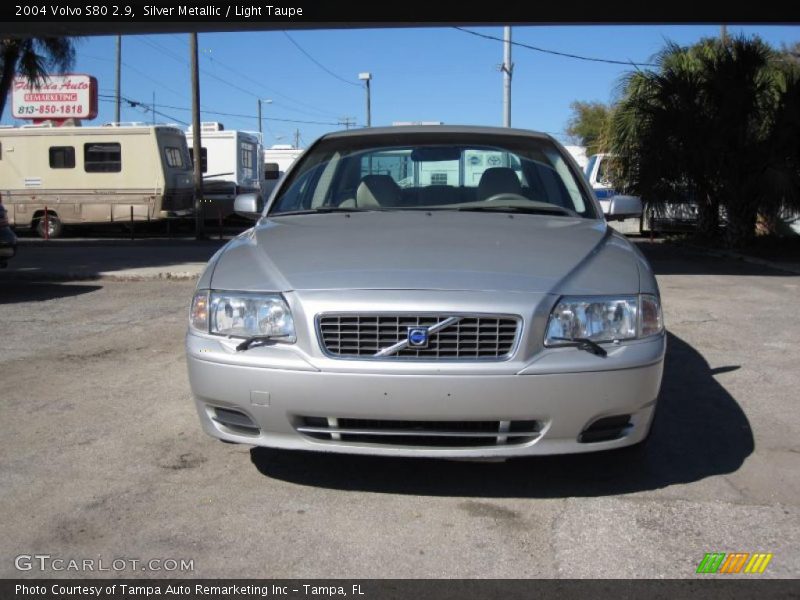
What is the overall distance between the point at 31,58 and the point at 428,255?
15.7 meters

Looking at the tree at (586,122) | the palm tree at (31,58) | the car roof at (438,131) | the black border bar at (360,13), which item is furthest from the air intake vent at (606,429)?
the tree at (586,122)

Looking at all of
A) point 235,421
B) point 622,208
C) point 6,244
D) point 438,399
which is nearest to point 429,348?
point 438,399

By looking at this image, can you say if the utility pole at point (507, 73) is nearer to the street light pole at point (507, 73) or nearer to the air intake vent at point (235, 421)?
the street light pole at point (507, 73)

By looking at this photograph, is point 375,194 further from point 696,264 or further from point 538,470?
point 696,264

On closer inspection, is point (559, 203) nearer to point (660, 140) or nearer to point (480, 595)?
point (480, 595)

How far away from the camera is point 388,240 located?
3.83 meters

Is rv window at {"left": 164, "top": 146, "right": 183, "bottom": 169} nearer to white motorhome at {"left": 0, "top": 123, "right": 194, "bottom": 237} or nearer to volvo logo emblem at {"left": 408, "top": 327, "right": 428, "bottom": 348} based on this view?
white motorhome at {"left": 0, "top": 123, "right": 194, "bottom": 237}

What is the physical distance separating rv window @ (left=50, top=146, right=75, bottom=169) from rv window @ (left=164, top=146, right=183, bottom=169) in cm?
246

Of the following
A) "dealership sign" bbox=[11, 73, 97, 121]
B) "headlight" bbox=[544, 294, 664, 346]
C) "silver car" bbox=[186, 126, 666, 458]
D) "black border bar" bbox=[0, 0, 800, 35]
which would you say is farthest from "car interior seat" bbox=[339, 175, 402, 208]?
"dealership sign" bbox=[11, 73, 97, 121]

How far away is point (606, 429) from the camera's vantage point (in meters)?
3.37

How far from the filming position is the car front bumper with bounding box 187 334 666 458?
318cm

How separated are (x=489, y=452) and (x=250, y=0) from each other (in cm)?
1060

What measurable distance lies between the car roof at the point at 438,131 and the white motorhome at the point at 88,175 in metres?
17.1

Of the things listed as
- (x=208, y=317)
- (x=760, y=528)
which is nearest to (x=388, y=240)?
(x=208, y=317)
